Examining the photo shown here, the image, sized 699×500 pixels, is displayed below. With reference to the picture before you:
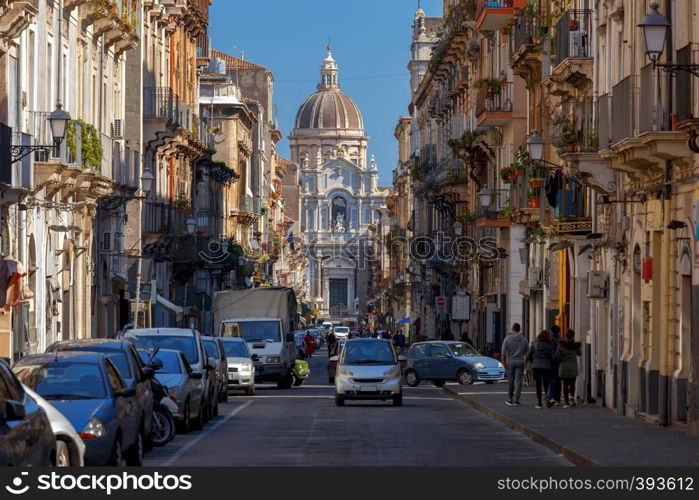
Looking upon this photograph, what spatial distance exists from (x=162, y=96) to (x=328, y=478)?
44366mm

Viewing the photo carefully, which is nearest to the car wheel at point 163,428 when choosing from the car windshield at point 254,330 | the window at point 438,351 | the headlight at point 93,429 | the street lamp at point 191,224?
the headlight at point 93,429

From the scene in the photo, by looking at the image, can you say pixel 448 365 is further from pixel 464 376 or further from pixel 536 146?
pixel 536 146

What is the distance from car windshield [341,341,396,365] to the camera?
3838 cm

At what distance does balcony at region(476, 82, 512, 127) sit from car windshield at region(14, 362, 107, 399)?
35375 mm

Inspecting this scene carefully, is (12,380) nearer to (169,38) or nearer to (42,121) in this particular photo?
(42,121)

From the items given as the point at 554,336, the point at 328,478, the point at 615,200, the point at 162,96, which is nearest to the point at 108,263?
the point at 162,96

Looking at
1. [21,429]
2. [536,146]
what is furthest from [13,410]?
[536,146]

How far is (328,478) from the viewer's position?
1720 centimetres

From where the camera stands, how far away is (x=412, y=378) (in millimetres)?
52219

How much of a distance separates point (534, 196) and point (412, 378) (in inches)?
419

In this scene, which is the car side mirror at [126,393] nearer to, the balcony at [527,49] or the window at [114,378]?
the window at [114,378]

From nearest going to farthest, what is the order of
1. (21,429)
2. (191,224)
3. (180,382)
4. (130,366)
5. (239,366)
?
(21,429) → (130,366) → (180,382) → (239,366) → (191,224)

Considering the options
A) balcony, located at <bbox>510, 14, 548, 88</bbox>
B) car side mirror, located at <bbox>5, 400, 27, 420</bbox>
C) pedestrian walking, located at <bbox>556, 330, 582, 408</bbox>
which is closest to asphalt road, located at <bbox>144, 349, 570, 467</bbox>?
pedestrian walking, located at <bbox>556, 330, 582, 408</bbox>

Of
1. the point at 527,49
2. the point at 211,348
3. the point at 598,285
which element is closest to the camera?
the point at 598,285
